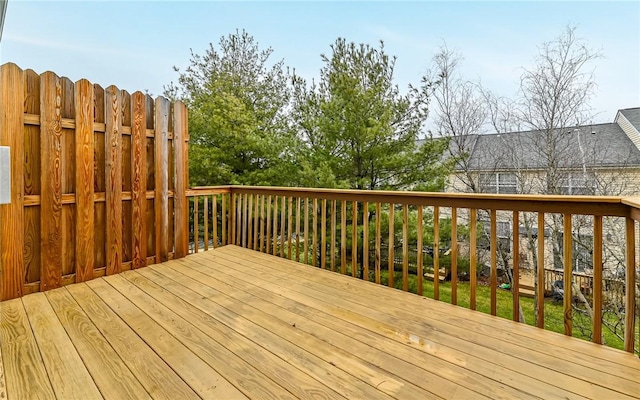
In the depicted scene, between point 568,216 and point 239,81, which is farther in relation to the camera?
point 239,81

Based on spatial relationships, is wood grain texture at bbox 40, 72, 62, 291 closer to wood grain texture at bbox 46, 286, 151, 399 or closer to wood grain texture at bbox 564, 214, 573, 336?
wood grain texture at bbox 46, 286, 151, 399

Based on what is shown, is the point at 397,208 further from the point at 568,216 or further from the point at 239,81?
A: the point at 239,81

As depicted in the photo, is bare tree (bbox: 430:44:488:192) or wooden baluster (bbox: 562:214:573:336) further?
bare tree (bbox: 430:44:488:192)

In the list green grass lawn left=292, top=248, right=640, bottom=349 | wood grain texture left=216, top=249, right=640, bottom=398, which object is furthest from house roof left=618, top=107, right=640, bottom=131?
wood grain texture left=216, top=249, right=640, bottom=398

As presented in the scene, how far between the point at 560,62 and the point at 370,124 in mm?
3428

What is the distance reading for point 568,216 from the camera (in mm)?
1843

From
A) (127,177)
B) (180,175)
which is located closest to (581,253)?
(180,175)

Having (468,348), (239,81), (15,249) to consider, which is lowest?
(468,348)

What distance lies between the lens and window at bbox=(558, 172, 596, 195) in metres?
4.90

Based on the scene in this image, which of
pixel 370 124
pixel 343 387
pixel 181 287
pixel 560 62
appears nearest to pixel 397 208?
pixel 370 124

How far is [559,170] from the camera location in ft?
17.1

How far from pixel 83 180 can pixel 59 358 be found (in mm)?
1760

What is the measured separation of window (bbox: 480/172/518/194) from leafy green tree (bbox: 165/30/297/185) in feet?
12.8

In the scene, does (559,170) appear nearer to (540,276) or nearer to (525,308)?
(525,308)
